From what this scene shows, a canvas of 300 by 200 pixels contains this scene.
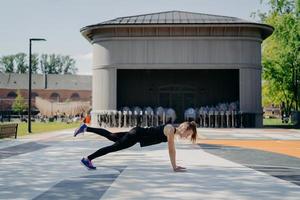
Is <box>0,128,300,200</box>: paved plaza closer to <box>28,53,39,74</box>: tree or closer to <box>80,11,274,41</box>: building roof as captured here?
<box>80,11,274,41</box>: building roof

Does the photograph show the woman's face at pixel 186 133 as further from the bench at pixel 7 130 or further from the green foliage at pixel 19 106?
the green foliage at pixel 19 106

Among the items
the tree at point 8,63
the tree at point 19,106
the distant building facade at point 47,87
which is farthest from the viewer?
the tree at point 8,63

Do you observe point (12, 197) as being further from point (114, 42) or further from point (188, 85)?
point (188, 85)

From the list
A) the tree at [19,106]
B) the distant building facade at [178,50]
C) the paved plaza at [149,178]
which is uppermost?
the distant building facade at [178,50]

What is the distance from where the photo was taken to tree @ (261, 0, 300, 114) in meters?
39.7

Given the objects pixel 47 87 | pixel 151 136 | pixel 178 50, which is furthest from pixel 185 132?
pixel 47 87

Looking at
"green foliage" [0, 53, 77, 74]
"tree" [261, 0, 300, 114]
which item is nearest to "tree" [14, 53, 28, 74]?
"green foliage" [0, 53, 77, 74]

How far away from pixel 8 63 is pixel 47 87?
21855 mm

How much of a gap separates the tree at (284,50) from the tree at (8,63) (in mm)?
88059

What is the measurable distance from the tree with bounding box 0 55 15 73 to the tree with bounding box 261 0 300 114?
88.1 meters

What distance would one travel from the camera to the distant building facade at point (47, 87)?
335ft

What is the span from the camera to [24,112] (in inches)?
3327

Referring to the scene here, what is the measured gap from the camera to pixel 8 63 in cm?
11919

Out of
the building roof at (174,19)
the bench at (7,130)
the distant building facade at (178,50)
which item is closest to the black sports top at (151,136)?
the bench at (7,130)
